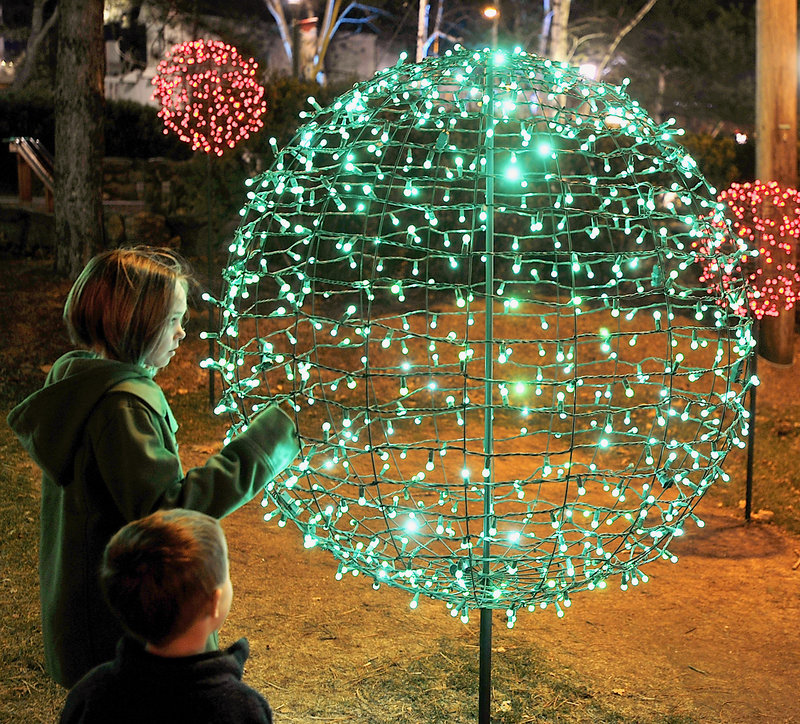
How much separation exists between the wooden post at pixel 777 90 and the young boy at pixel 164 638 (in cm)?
748

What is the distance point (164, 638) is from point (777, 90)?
25.9 feet

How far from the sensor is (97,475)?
1854 millimetres

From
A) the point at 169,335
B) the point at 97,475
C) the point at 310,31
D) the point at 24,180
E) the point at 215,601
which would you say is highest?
the point at 310,31

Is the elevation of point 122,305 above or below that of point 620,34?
below

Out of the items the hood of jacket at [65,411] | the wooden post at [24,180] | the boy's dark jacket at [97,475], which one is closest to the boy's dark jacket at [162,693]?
the boy's dark jacket at [97,475]

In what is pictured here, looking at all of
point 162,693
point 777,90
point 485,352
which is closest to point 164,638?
point 162,693

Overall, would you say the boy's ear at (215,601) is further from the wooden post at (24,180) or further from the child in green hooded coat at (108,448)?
the wooden post at (24,180)

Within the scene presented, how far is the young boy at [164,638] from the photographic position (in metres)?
1.52

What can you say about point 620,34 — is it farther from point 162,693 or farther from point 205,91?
point 162,693

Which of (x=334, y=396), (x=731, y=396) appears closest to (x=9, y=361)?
(x=334, y=396)

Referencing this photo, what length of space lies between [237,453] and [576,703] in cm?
180

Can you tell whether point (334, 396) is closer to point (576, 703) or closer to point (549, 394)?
point (549, 394)

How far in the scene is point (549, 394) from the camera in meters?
7.66

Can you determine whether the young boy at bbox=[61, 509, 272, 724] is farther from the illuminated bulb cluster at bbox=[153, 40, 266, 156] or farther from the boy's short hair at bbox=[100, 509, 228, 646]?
the illuminated bulb cluster at bbox=[153, 40, 266, 156]
